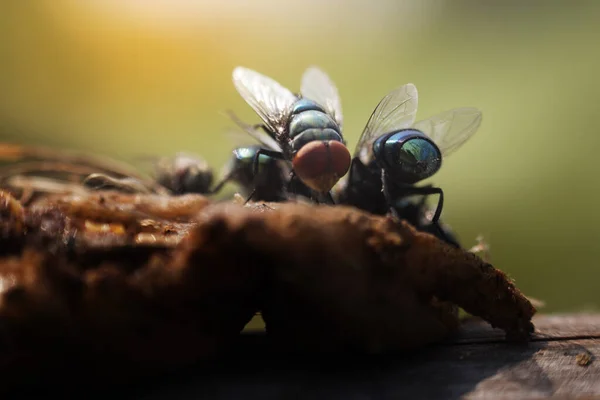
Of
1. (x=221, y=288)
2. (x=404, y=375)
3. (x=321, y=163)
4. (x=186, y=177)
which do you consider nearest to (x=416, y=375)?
(x=404, y=375)

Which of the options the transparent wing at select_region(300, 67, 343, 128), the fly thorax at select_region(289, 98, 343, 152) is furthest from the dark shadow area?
the transparent wing at select_region(300, 67, 343, 128)

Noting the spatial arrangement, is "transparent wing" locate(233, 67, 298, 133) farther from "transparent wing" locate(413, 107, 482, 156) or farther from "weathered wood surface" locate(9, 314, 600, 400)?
"weathered wood surface" locate(9, 314, 600, 400)

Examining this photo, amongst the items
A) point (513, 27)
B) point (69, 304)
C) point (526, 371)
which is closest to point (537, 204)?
point (513, 27)

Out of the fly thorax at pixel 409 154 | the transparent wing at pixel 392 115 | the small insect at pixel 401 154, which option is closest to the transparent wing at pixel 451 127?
the small insect at pixel 401 154

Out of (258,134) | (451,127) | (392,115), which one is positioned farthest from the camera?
(258,134)

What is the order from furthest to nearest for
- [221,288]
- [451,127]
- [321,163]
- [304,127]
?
[451,127] < [304,127] < [321,163] < [221,288]

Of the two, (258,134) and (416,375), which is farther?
(258,134)

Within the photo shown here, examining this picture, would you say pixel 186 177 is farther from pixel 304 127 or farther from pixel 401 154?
pixel 401 154

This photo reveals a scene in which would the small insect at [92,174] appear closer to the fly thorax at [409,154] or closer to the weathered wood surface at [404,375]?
the fly thorax at [409,154]
